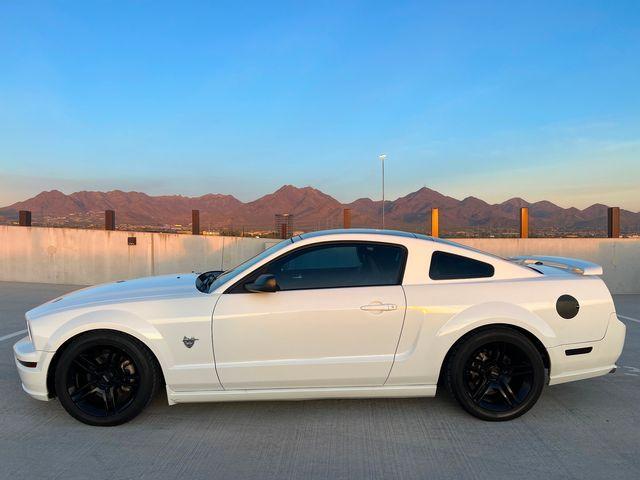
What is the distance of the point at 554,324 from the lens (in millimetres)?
3773

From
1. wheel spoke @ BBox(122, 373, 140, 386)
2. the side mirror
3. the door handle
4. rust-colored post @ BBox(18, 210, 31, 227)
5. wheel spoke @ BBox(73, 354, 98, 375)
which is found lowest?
wheel spoke @ BBox(122, 373, 140, 386)

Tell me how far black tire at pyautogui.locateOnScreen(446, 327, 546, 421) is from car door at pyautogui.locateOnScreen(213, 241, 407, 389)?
0.55m

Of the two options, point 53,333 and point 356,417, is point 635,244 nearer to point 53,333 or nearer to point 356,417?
point 356,417

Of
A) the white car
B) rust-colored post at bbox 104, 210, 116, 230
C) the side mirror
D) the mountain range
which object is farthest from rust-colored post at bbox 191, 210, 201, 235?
the side mirror

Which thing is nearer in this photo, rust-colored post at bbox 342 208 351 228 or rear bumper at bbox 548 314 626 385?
rear bumper at bbox 548 314 626 385

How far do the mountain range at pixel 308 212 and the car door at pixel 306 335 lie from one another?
33.7ft

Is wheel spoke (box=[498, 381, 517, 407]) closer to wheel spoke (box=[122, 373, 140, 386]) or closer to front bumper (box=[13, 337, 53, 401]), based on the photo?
wheel spoke (box=[122, 373, 140, 386])

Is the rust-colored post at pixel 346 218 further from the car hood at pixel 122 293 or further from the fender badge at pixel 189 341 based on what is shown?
the fender badge at pixel 189 341

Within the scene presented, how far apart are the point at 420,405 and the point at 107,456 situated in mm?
2400

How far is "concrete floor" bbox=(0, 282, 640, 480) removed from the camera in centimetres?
300

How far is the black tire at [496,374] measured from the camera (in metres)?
3.70

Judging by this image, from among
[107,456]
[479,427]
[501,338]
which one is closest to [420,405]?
[479,427]

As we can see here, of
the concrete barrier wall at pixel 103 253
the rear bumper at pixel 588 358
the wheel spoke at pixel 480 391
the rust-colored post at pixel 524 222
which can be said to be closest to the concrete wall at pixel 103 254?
the concrete barrier wall at pixel 103 253

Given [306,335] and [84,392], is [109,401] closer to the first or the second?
[84,392]
